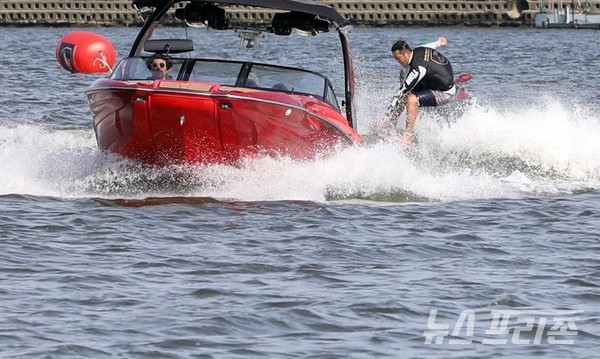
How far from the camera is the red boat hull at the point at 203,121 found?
13.7m

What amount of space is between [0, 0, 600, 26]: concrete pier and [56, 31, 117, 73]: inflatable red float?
5789 cm

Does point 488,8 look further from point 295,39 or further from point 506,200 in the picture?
point 506,200

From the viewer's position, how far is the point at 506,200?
15.0 metres

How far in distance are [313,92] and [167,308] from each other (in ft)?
17.6

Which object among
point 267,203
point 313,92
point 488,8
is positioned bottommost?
point 488,8

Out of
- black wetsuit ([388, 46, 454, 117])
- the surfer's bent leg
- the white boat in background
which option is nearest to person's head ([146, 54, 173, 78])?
black wetsuit ([388, 46, 454, 117])

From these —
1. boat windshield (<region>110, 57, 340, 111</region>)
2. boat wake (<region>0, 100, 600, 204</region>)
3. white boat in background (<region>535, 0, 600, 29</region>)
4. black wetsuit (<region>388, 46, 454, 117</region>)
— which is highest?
boat windshield (<region>110, 57, 340, 111</region>)

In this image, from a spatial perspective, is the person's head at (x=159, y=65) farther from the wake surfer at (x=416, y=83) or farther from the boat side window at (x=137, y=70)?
the wake surfer at (x=416, y=83)

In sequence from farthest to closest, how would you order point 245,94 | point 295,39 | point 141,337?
point 295,39 < point 245,94 < point 141,337

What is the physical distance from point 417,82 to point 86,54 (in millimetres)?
4181

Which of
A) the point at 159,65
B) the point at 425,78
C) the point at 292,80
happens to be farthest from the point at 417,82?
the point at 159,65

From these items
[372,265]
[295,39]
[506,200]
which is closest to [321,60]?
[295,39]

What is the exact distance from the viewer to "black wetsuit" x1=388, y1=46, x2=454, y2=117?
1723 centimetres

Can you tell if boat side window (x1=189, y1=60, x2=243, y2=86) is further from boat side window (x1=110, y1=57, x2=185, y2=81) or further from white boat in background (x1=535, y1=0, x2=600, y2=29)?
white boat in background (x1=535, y1=0, x2=600, y2=29)
